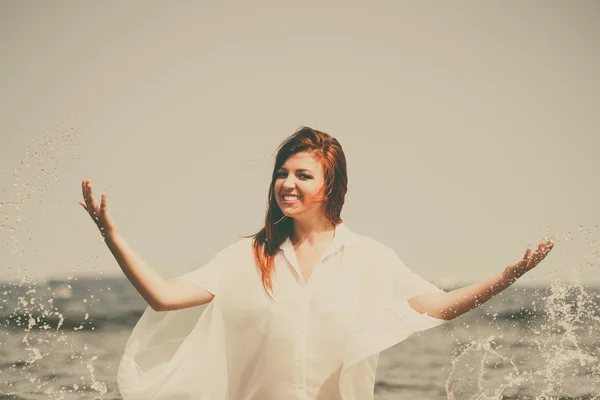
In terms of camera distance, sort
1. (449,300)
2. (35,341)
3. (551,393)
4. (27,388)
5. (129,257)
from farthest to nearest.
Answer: (35,341) → (551,393) → (27,388) → (449,300) → (129,257)

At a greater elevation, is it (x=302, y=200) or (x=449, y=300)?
(x=302, y=200)

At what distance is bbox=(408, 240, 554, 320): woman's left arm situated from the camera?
8.38ft

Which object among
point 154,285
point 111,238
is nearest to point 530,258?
point 154,285

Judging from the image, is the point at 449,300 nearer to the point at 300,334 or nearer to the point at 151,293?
the point at 300,334

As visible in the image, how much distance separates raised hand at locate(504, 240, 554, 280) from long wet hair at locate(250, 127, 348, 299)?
695 millimetres

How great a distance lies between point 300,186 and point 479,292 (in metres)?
0.77

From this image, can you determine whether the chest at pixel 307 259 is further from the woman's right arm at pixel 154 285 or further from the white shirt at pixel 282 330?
the woman's right arm at pixel 154 285

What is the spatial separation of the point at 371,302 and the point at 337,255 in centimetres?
22

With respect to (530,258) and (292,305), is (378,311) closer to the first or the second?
(292,305)

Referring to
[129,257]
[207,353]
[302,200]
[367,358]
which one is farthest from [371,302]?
[129,257]

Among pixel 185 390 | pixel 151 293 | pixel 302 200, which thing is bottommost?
pixel 185 390

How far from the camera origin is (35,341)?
12.2m

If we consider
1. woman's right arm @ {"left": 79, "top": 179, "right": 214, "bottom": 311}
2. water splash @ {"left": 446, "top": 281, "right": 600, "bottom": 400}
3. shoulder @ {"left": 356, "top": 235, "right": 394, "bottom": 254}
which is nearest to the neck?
shoulder @ {"left": 356, "top": 235, "right": 394, "bottom": 254}

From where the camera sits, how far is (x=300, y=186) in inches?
104
